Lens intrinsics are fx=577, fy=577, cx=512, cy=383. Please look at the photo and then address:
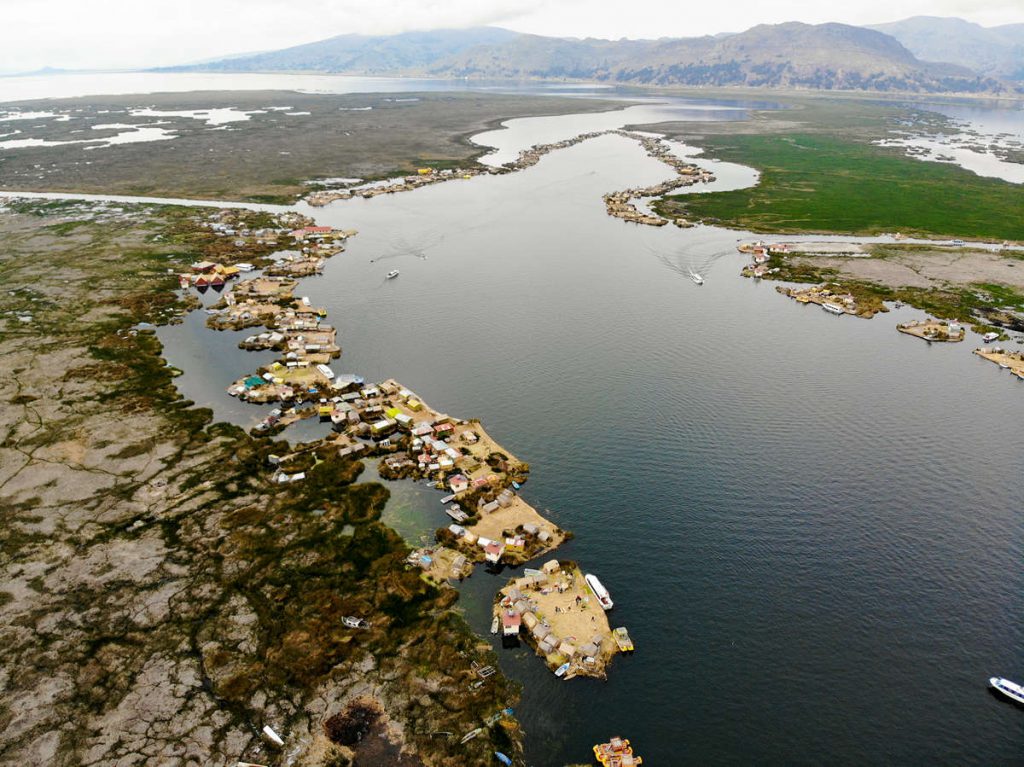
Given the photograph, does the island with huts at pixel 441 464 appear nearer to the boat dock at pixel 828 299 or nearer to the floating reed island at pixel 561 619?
the floating reed island at pixel 561 619

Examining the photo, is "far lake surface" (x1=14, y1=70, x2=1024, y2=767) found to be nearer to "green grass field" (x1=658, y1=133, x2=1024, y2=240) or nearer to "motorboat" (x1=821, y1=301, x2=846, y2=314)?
"motorboat" (x1=821, y1=301, x2=846, y2=314)

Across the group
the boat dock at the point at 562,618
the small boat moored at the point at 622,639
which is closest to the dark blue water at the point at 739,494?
the small boat moored at the point at 622,639

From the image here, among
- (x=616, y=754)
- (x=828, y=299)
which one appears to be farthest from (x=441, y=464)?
(x=828, y=299)

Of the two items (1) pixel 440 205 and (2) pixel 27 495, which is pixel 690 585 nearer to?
(2) pixel 27 495

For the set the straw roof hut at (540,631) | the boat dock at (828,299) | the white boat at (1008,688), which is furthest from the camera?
the boat dock at (828,299)

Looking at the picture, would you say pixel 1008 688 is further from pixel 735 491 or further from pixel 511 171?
pixel 511 171

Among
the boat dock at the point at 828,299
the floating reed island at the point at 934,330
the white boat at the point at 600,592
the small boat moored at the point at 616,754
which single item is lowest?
the small boat moored at the point at 616,754
